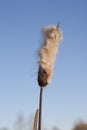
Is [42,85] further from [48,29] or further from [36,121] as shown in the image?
[48,29]

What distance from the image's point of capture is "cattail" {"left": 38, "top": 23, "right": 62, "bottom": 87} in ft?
27.0

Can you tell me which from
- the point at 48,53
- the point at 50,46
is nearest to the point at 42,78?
the point at 48,53

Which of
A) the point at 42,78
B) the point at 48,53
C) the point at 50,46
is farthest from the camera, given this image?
the point at 50,46

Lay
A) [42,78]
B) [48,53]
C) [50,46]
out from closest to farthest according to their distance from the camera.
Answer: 1. [42,78]
2. [48,53]
3. [50,46]

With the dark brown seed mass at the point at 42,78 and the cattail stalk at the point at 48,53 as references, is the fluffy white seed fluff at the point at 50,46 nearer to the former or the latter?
the cattail stalk at the point at 48,53

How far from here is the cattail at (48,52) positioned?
27.0 ft

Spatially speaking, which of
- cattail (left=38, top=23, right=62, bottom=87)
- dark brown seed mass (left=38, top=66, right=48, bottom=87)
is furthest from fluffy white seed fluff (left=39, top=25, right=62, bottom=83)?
dark brown seed mass (left=38, top=66, right=48, bottom=87)

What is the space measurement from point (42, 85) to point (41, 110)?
84cm

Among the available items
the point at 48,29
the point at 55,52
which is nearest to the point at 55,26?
the point at 48,29

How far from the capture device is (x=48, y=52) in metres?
9.34

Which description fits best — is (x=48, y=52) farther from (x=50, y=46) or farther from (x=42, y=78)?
(x=42, y=78)

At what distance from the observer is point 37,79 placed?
8.07 metres

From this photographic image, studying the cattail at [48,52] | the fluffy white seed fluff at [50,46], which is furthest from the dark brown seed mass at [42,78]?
the fluffy white seed fluff at [50,46]

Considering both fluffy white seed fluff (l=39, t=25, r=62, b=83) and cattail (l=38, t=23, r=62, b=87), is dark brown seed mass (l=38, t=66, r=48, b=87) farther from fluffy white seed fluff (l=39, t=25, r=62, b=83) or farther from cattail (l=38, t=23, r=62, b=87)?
fluffy white seed fluff (l=39, t=25, r=62, b=83)
